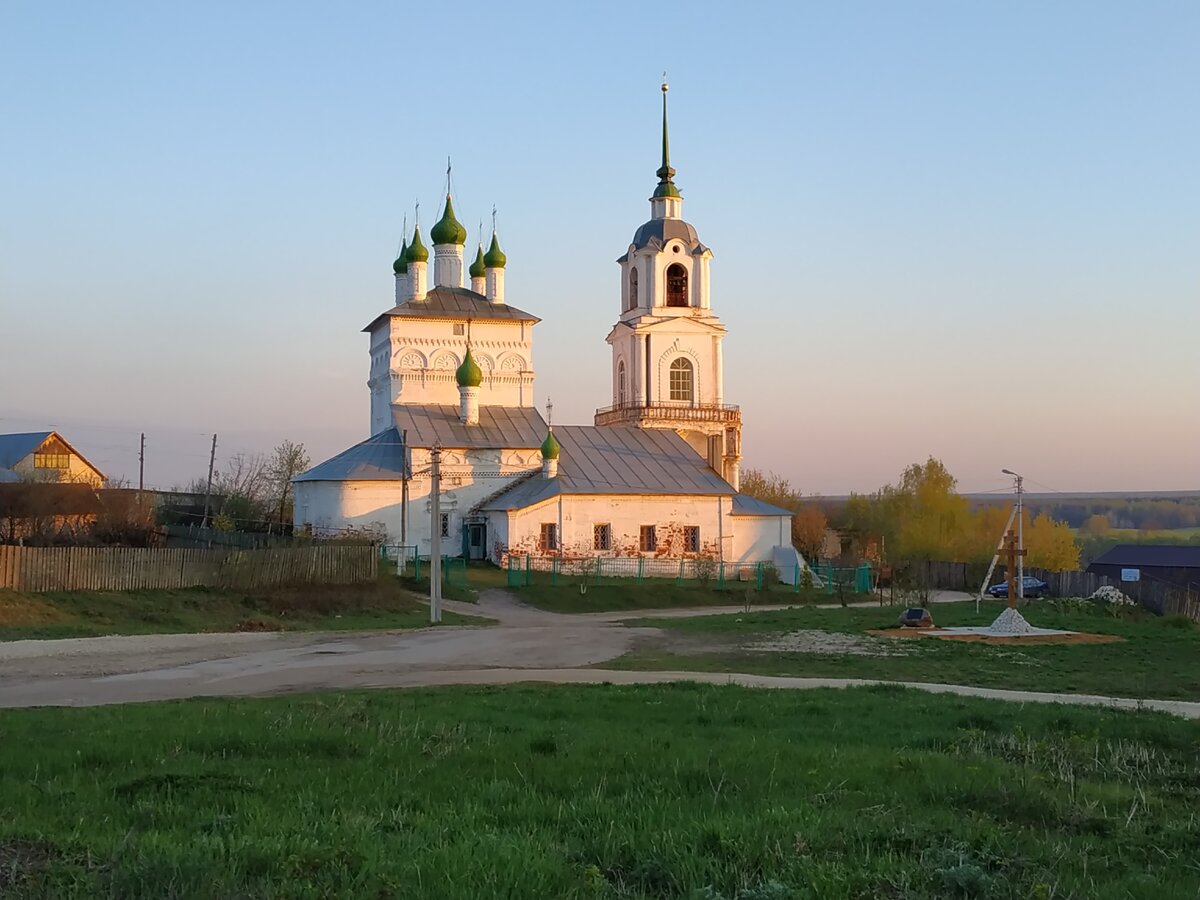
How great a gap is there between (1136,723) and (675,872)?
703 centimetres

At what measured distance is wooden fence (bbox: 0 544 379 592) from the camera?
26.5 m

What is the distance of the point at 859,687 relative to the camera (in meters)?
14.4

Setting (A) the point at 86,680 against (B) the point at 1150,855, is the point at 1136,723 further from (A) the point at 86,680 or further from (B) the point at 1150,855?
(A) the point at 86,680

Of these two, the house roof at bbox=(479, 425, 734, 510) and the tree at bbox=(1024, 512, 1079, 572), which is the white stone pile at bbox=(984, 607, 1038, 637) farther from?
the tree at bbox=(1024, 512, 1079, 572)

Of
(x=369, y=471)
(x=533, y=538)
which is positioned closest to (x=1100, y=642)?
(x=533, y=538)

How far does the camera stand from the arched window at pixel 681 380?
5397 cm

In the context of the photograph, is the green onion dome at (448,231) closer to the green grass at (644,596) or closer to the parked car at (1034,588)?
the green grass at (644,596)

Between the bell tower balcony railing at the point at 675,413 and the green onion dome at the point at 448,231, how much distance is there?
33.7 feet

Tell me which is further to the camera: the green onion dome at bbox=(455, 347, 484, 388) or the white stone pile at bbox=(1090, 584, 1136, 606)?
the green onion dome at bbox=(455, 347, 484, 388)

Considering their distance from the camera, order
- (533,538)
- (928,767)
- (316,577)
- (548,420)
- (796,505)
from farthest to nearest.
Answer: (796,505) → (548,420) → (533,538) → (316,577) → (928,767)

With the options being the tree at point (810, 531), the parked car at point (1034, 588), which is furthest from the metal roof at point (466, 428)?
the parked car at point (1034, 588)

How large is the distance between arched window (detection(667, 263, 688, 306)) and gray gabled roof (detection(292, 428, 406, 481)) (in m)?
15.1

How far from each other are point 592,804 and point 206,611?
74.2 ft

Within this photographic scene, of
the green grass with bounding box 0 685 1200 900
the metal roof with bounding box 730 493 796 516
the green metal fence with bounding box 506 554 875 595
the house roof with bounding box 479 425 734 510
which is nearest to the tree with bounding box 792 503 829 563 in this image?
the metal roof with bounding box 730 493 796 516
